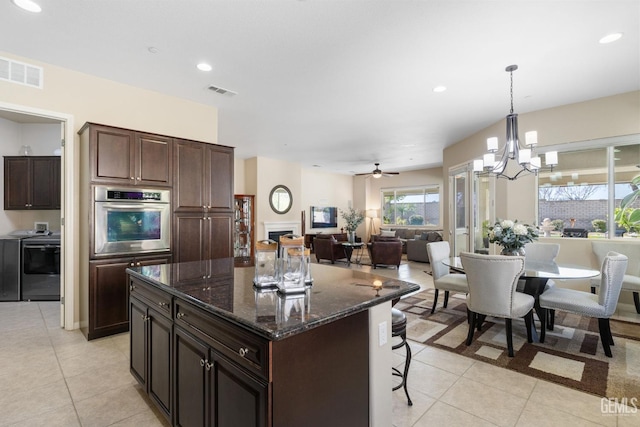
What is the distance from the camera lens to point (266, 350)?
3.71 ft

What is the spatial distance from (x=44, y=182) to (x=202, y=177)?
3278mm

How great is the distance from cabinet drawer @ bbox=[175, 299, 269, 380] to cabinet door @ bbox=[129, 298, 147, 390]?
2.07 ft

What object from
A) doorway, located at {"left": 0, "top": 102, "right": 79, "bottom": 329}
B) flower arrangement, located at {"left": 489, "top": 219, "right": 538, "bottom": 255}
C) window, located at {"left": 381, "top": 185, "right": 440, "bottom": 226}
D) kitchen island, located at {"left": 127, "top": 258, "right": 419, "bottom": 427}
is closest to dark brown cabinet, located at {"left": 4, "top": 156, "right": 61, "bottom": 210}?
doorway, located at {"left": 0, "top": 102, "right": 79, "bottom": 329}

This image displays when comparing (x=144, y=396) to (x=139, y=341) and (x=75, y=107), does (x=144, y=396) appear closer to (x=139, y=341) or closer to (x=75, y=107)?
(x=139, y=341)

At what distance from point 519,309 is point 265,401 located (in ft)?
8.79

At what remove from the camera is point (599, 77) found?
3.57 meters

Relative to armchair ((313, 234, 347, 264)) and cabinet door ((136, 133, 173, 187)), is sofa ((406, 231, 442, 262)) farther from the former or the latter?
cabinet door ((136, 133, 173, 187))

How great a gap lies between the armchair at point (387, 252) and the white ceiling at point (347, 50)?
3.39m

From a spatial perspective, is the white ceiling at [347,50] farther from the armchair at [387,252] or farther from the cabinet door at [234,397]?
the armchair at [387,252]

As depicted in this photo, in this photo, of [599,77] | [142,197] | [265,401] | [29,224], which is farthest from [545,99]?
[29,224]

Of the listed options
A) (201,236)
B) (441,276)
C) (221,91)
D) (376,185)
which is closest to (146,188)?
(201,236)

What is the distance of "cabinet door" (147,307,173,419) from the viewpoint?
5.88 feet

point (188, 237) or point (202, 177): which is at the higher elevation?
point (202, 177)

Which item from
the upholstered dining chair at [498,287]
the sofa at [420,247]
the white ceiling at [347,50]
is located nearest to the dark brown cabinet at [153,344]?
the white ceiling at [347,50]
